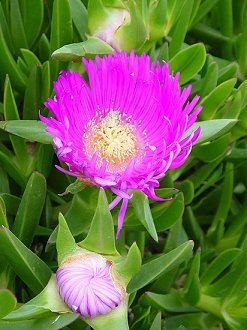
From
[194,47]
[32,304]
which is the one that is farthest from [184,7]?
[32,304]

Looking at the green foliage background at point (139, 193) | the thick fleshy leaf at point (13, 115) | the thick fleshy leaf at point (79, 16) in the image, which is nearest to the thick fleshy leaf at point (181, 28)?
the green foliage background at point (139, 193)

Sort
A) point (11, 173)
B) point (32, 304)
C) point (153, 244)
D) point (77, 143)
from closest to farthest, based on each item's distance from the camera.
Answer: point (32, 304)
point (77, 143)
point (11, 173)
point (153, 244)

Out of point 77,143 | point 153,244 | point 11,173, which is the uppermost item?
point 77,143

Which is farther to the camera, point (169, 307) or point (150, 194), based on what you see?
point (169, 307)

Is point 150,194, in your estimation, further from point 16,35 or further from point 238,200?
point 238,200

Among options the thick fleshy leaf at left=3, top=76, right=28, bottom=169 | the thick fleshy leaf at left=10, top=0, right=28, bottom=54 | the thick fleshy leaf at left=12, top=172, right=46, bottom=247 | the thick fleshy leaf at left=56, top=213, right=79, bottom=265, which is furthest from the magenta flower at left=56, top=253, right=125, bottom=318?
the thick fleshy leaf at left=10, top=0, right=28, bottom=54

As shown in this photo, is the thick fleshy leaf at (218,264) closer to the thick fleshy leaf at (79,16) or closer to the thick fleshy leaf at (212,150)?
the thick fleshy leaf at (212,150)

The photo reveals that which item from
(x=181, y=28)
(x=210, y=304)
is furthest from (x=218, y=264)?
(x=181, y=28)
